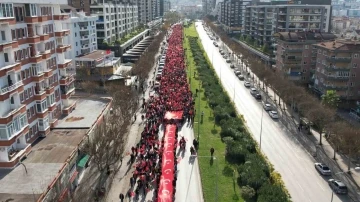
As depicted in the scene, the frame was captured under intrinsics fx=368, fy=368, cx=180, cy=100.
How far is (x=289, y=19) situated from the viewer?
108 metres

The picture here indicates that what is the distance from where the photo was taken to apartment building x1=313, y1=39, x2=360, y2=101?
66.8 metres

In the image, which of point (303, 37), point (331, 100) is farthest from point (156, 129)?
point (303, 37)

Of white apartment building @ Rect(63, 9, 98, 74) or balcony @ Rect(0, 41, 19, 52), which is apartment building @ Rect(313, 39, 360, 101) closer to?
white apartment building @ Rect(63, 9, 98, 74)

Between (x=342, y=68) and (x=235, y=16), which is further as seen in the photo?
(x=235, y=16)

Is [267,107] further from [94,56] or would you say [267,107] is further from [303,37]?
[94,56]

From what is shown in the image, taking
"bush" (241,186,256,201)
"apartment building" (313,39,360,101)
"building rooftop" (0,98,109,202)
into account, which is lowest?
"bush" (241,186,256,201)

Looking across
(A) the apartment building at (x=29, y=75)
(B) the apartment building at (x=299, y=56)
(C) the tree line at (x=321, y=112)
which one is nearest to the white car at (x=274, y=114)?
(C) the tree line at (x=321, y=112)

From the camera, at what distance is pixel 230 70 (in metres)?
103

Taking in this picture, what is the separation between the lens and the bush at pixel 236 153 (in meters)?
40.8

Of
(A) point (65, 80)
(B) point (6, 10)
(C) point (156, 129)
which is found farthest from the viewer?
(C) point (156, 129)

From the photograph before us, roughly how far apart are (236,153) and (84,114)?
21.4 meters

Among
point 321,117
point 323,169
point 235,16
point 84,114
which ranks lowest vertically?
point 323,169

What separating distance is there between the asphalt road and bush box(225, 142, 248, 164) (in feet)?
14.9

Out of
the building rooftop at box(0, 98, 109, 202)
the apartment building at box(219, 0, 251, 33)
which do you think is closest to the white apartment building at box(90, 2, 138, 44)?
the building rooftop at box(0, 98, 109, 202)
